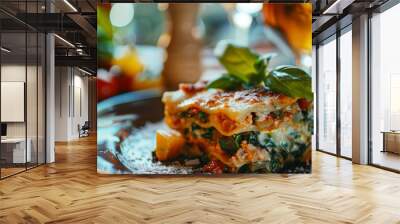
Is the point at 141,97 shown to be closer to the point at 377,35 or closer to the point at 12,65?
the point at 12,65

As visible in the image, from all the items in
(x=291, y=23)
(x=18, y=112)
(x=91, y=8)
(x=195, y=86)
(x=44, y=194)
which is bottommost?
(x=44, y=194)

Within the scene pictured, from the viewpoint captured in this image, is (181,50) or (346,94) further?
(346,94)

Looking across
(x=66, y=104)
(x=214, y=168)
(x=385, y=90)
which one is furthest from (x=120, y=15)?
(x=66, y=104)

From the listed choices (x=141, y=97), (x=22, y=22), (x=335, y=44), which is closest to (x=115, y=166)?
(x=141, y=97)

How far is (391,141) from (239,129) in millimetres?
2968

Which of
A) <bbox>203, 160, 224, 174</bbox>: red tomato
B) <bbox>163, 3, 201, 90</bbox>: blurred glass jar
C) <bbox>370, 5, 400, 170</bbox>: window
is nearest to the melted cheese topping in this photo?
<bbox>163, 3, 201, 90</bbox>: blurred glass jar

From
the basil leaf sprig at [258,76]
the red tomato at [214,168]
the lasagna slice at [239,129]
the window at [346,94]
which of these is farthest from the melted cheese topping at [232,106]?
the window at [346,94]

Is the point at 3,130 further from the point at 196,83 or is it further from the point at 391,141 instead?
the point at 391,141

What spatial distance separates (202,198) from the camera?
477 centimetres

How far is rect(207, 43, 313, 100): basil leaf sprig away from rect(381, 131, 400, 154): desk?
185cm

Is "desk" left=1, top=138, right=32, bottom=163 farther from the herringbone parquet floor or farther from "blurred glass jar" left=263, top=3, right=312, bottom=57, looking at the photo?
"blurred glass jar" left=263, top=3, right=312, bottom=57

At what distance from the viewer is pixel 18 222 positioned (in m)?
3.74

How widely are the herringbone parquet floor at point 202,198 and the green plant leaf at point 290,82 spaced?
54.7 inches

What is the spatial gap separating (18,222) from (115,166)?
277cm
